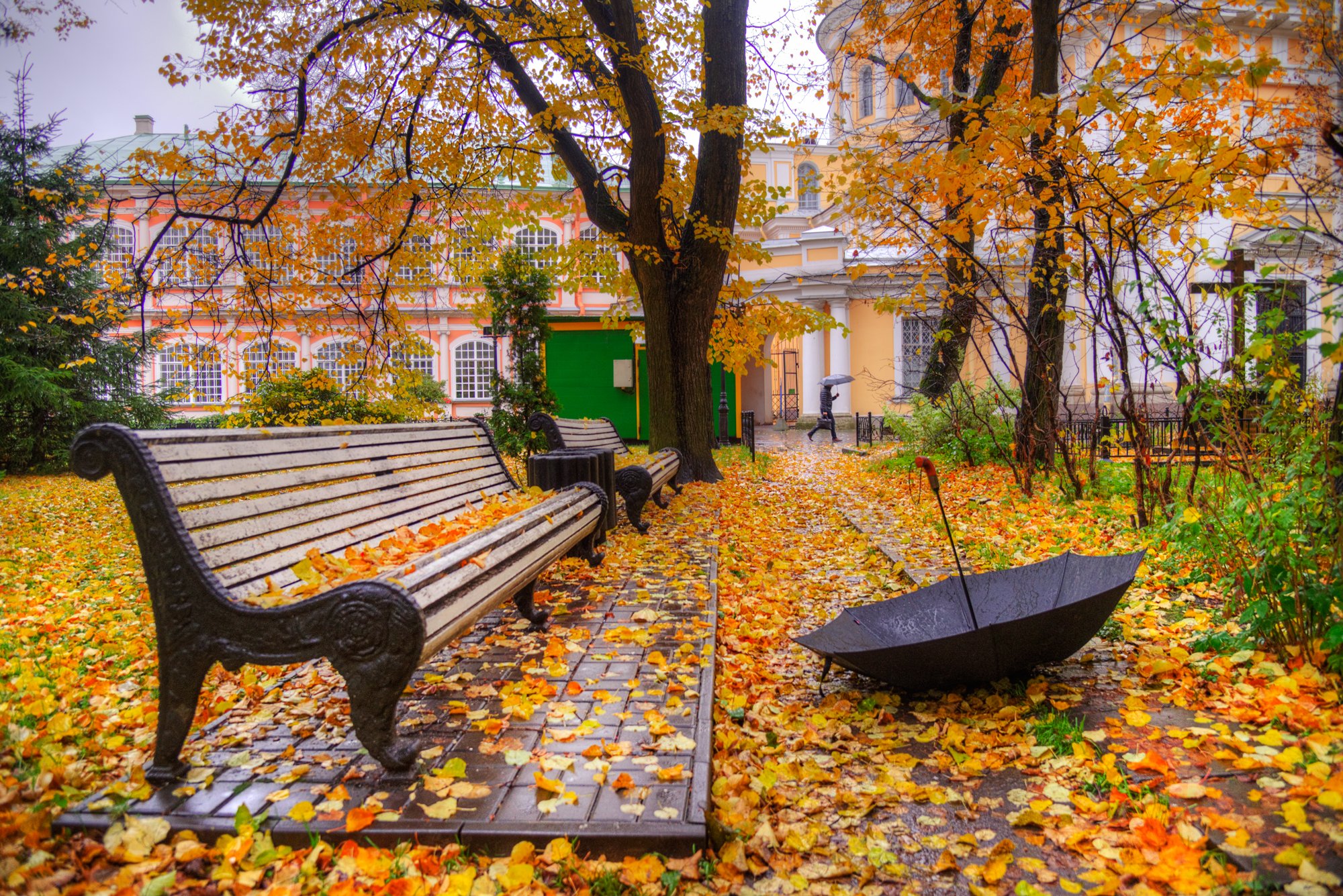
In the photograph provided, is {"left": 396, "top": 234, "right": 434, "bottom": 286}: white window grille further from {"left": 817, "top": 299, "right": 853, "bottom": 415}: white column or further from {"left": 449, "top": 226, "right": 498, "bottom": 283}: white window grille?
{"left": 817, "top": 299, "right": 853, "bottom": 415}: white column

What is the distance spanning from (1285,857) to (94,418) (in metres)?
19.5

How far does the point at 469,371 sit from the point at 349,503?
1220 inches

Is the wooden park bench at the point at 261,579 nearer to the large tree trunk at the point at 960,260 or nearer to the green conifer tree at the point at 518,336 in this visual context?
the large tree trunk at the point at 960,260

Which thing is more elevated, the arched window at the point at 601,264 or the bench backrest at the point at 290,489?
the arched window at the point at 601,264

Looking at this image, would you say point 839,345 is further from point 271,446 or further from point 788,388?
point 271,446

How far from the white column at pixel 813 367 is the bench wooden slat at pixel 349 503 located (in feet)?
67.8

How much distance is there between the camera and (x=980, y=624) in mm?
3277

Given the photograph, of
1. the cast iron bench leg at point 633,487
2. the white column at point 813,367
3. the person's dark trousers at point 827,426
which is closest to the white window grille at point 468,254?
the cast iron bench leg at point 633,487

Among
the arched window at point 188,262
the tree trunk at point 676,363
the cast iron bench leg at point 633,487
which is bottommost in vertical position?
the cast iron bench leg at point 633,487

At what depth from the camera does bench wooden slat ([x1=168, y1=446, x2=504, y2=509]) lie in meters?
2.39

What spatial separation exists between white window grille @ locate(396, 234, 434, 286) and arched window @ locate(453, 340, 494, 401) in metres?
21.7

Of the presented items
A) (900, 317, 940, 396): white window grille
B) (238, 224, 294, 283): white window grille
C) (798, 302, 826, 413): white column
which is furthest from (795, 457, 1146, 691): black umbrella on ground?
(798, 302, 826, 413): white column

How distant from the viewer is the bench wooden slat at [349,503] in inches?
98.0

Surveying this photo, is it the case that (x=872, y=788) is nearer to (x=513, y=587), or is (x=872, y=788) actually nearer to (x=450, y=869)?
(x=450, y=869)
